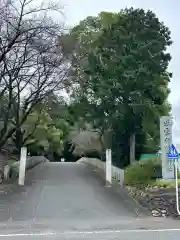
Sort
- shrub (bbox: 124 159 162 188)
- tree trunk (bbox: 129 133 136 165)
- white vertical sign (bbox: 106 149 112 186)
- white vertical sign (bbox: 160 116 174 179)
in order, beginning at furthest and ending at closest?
1. tree trunk (bbox: 129 133 136 165)
2. white vertical sign (bbox: 106 149 112 186)
3. shrub (bbox: 124 159 162 188)
4. white vertical sign (bbox: 160 116 174 179)

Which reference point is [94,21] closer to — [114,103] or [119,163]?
[114,103]

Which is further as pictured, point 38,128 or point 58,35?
point 38,128

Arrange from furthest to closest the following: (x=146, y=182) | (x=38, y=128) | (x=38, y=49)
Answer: (x=38, y=128)
(x=38, y=49)
(x=146, y=182)

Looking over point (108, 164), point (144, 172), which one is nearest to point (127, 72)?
point (108, 164)

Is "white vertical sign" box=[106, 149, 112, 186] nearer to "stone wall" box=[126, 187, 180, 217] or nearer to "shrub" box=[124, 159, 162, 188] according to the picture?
"shrub" box=[124, 159, 162, 188]

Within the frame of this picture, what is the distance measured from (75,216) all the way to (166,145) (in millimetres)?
5856

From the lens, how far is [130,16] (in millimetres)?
26812

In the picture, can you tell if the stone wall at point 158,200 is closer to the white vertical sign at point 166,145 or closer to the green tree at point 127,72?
the white vertical sign at point 166,145

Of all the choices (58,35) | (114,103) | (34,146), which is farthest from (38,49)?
(34,146)

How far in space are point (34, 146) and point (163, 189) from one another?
24498 millimetres

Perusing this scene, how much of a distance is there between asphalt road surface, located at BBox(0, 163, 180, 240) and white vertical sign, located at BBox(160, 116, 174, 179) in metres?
2.12

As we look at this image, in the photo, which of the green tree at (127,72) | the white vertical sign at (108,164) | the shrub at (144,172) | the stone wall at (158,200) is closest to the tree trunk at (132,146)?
the green tree at (127,72)

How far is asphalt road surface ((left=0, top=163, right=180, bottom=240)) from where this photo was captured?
31.3ft

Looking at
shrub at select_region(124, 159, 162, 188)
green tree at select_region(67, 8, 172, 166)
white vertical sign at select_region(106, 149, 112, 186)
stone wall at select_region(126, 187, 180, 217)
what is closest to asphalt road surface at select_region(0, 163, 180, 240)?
stone wall at select_region(126, 187, 180, 217)
